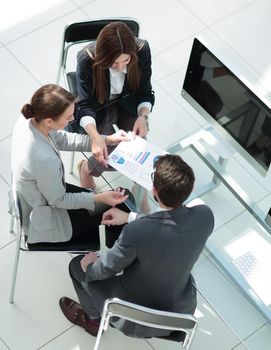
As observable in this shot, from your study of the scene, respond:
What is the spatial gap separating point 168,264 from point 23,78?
7.22ft

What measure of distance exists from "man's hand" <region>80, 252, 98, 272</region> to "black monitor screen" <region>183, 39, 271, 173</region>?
0.88m

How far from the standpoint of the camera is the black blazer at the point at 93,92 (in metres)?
3.61

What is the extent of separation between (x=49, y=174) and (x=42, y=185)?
0.07 m

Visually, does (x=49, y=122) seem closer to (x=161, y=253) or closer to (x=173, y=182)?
(x=173, y=182)

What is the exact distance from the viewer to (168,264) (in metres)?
2.85

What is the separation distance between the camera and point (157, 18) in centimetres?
508

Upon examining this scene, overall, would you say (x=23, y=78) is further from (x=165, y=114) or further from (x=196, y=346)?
(x=196, y=346)

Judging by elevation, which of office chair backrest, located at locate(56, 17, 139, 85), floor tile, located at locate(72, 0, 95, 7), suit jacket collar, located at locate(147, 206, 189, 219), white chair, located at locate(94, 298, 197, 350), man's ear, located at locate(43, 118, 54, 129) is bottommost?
white chair, located at locate(94, 298, 197, 350)

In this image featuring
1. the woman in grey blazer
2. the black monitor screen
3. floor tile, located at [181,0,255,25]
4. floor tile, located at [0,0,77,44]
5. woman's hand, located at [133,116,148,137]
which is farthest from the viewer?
floor tile, located at [181,0,255,25]

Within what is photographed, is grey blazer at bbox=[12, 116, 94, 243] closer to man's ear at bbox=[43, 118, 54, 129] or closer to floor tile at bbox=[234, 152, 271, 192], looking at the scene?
man's ear at bbox=[43, 118, 54, 129]

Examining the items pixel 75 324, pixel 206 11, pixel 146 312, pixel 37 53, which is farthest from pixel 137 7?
pixel 146 312

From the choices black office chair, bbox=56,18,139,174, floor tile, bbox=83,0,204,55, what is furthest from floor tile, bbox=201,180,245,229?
floor tile, bbox=83,0,204,55

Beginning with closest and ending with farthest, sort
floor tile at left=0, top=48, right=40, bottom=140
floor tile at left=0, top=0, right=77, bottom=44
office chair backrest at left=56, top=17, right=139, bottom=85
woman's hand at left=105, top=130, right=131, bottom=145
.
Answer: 1. woman's hand at left=105, top=130, right=131, bottom=145
2. office chair backrest at left=56, top=17, right=139, bottom=85
3. floor tile at left=0, top=48, right=40, bottom=140
4. floor tile at left=0, top=0, right=77, bottom=44

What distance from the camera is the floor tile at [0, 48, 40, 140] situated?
14.5 ft
